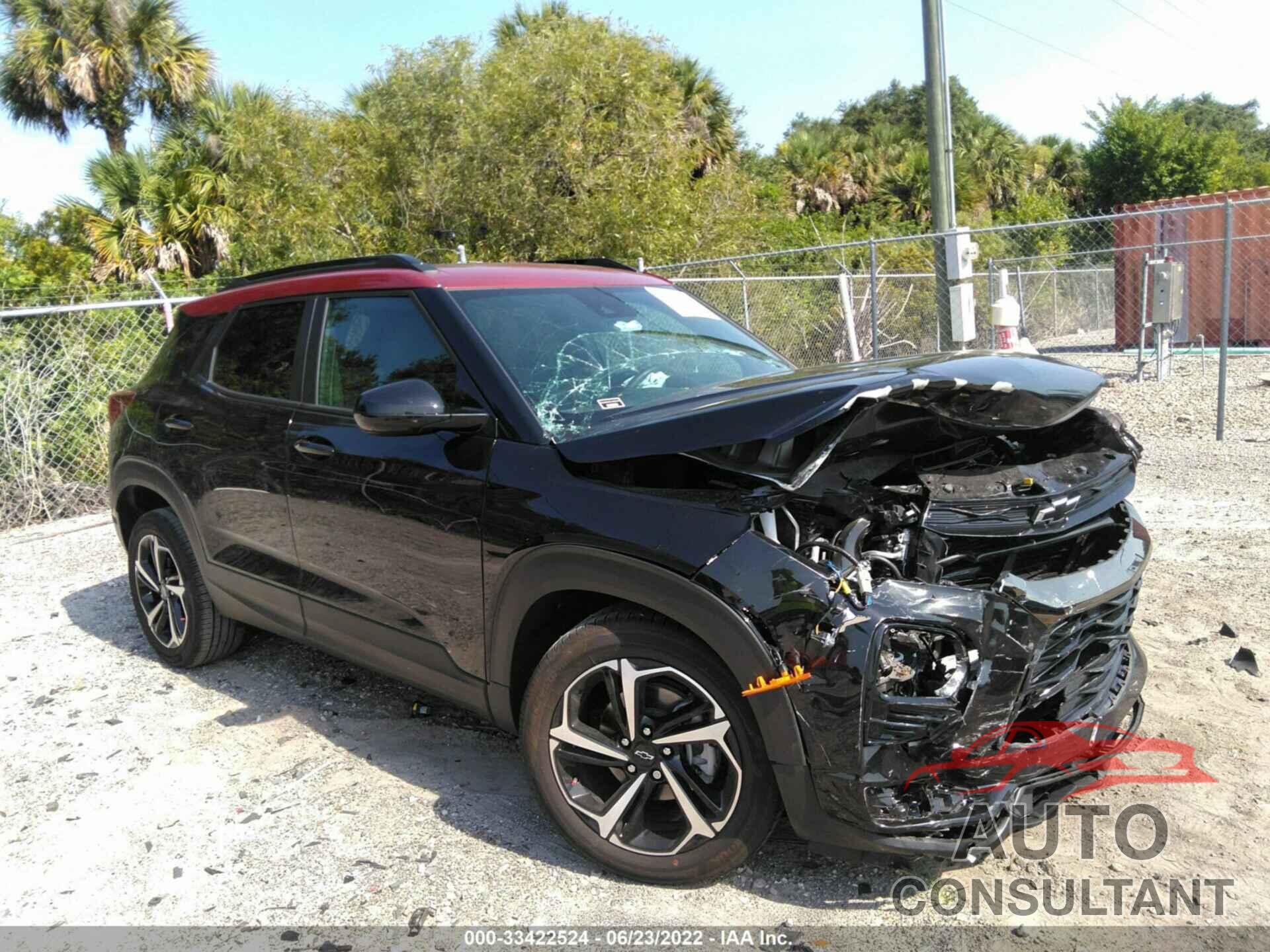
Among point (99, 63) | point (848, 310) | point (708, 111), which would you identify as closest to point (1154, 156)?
point (708, 111)

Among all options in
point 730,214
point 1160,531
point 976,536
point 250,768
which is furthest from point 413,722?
point 730,214

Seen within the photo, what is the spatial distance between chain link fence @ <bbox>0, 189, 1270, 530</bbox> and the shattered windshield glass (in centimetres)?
498

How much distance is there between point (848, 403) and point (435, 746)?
2.29 metres

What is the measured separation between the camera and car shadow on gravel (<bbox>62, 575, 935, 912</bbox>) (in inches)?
114

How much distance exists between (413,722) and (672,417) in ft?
6.78

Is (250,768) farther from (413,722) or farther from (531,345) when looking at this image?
(531,345)

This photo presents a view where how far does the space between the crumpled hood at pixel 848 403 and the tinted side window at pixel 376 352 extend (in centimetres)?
66

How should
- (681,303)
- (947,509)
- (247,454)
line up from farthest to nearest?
(681,303)
(247,454)
(947,509)

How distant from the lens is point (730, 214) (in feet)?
59.0

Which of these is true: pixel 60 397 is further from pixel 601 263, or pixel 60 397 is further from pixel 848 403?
pixel 848 403

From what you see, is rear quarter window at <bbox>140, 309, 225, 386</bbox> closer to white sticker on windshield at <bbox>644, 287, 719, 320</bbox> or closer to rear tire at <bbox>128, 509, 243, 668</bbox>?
rear tire at <bbox>128, 509, 243, 668</bbox>

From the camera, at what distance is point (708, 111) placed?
28453mm

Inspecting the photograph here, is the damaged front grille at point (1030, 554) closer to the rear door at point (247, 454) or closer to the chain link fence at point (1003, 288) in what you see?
the rear door at point (247, 454)

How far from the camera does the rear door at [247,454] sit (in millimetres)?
3908
